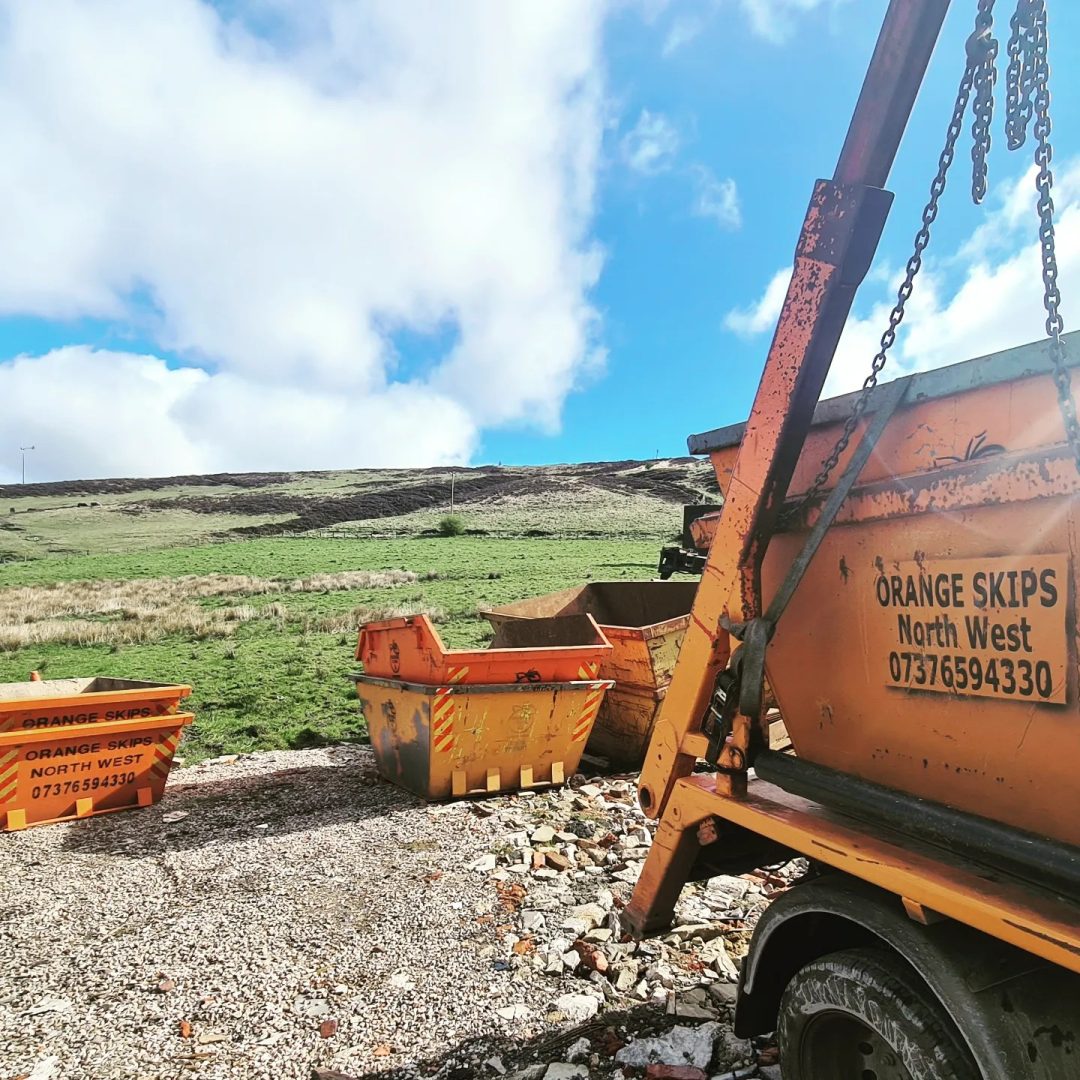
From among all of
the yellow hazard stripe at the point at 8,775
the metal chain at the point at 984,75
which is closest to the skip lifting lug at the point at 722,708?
the metal chain at the point at 984,75

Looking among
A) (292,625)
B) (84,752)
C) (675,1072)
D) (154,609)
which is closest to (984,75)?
(675,1072)

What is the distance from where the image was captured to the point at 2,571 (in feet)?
124

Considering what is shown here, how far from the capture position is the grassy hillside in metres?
12.2

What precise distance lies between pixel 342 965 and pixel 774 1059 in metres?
2.13

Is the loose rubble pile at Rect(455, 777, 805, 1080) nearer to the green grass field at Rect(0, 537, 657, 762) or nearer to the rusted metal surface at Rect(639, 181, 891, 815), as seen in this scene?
the rusted metal surface at Rect(639, 181, 891, 815)

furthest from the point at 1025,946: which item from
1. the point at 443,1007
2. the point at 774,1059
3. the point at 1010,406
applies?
the point at 443,1007

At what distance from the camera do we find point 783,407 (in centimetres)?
246

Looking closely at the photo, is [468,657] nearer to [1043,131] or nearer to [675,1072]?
[675,1072]

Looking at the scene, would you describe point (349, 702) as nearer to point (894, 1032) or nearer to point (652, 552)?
point (894, 1032)

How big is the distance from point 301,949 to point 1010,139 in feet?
15.3

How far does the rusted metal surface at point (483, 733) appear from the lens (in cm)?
598

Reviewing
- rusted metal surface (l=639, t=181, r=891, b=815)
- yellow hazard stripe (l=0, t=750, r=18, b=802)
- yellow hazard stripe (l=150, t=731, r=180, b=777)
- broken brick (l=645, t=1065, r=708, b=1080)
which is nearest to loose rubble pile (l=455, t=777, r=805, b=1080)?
broken brick (l=645, t=1065, r=708, b=1080)

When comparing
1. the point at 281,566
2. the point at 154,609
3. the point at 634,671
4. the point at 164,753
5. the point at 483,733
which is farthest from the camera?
the point at 281,566

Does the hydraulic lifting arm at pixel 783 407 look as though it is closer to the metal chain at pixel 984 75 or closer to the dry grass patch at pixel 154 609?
the metal chain at pixel 984 75
